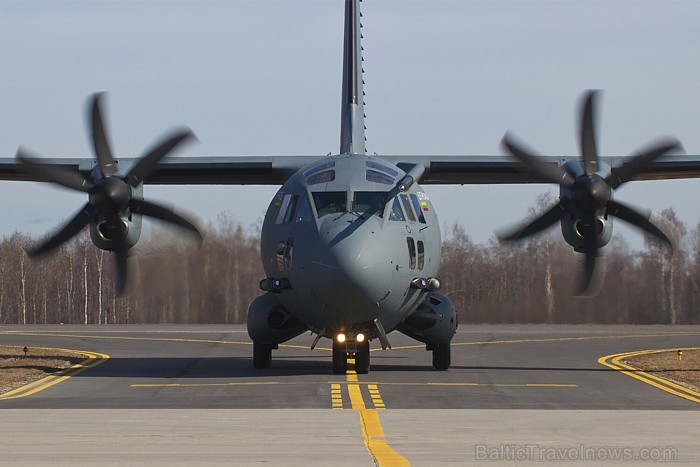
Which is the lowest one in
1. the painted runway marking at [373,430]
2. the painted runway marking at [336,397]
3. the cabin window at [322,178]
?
the painted runway marking at [336,397]

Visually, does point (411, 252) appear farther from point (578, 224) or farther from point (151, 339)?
point (151, 339)

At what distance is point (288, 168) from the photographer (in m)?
26.5

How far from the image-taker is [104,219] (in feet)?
80.3

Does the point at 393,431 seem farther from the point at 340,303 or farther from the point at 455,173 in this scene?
the point at 455,173

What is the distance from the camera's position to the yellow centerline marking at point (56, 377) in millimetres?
19573

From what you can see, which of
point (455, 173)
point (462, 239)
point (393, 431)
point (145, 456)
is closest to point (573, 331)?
point (462, 239)

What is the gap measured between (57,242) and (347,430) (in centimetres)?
1323

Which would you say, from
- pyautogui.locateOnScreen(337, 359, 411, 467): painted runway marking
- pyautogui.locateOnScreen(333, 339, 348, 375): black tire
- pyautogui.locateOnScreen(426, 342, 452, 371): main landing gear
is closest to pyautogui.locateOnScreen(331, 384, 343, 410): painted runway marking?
pyautogui.locateOnScreen(337, 359, 411, 467): painted runway marking

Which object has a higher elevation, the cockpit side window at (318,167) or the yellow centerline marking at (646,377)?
the cockpit side window at (318,167)

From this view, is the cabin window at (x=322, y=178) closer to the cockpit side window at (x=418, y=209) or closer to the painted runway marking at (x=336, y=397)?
the cockpit side window at (x=418, y=209)

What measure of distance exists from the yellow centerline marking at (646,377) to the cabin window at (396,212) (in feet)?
18.3

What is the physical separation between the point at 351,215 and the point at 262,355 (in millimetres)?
4669

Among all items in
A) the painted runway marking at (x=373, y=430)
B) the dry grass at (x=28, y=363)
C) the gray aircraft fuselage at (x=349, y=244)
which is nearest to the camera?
the painted runway marking at (x=373, y=430)

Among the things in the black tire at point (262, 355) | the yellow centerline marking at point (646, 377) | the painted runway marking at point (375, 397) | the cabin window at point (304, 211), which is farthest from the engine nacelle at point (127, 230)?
the yellow centerline marking at point (646, 377)
